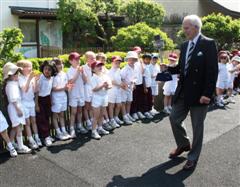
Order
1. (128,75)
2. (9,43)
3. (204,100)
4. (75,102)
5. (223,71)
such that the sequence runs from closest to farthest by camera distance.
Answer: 1. (204,100)
2. (75,102)
3. (128,75)
4. (9,43)
5. (223,71)

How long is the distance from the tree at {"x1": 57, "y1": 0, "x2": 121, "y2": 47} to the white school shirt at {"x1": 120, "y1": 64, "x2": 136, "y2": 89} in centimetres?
1063

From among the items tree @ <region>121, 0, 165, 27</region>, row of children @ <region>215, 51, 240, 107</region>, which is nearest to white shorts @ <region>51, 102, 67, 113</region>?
row of children @ <region>215, 51, 240, 107</region>

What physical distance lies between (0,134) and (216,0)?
2323cm

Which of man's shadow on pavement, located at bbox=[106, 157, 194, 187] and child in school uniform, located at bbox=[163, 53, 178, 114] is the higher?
child in school uniform, located at bbox=[163, 53, 178, 114]

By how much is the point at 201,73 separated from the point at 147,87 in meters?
3.12

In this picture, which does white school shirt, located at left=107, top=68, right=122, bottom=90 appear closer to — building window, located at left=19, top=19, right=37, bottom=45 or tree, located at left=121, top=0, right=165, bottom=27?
building window, located at left=19, top=19, right=37, bottom=45

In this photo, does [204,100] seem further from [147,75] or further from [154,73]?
[154,73]

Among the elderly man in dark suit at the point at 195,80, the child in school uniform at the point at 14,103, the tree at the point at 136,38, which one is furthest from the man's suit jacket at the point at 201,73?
the tree at the point at 136,38

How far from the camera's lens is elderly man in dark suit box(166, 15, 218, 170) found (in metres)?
4.75

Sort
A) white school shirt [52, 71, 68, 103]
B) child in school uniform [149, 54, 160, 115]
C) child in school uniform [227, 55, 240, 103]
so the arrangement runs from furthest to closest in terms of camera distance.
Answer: child in school uniform [227, 55, 240, 103]
child in school uniform [149, 54, 160, 115]
white school shirt [52, 71, 68, 103]

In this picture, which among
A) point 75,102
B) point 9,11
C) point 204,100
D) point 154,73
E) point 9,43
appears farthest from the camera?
point 9,11

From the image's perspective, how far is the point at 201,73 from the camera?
484 centimetres

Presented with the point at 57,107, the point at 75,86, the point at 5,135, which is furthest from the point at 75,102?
the point at 5,135

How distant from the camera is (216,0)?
2541 cm
